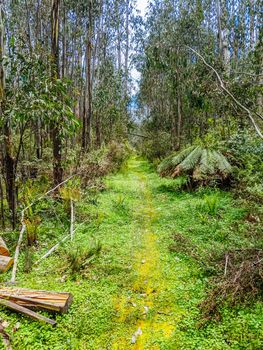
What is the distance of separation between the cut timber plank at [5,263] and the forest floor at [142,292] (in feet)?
0.80

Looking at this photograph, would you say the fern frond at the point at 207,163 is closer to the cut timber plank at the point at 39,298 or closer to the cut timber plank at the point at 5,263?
the cut timber plank at the point at 5,263

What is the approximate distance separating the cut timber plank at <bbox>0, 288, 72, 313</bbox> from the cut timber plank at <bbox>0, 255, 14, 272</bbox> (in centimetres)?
77

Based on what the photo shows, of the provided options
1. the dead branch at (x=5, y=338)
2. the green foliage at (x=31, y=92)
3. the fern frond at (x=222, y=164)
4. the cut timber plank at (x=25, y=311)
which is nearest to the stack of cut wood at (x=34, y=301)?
the cut timber plank at (x=25, y=311)

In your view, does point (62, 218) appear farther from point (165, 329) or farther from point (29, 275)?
point (165, 329)

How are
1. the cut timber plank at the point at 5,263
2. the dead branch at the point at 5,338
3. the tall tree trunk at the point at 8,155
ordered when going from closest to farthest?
the dead branch at the point at 5,338 < the cut timber plank at the point at 5,263 < the tall tree trunk at the point at 8,155

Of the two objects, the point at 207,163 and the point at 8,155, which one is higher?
the point at 8,155

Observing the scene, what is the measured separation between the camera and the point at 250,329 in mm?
2920

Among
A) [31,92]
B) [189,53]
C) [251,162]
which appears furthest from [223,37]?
[31,92]

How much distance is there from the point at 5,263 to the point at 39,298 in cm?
119

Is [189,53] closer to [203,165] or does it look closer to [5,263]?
[203,165]

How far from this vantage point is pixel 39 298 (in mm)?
3213

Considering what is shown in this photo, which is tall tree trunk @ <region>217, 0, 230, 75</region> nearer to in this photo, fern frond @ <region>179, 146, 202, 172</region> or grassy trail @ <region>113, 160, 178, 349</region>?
fern frond @ <region>179, 146, 202, 172</region>

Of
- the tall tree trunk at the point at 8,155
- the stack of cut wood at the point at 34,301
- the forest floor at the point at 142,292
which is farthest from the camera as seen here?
the tall tree trunk at the point at 8,155

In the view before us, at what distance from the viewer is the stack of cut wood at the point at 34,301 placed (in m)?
3.11
